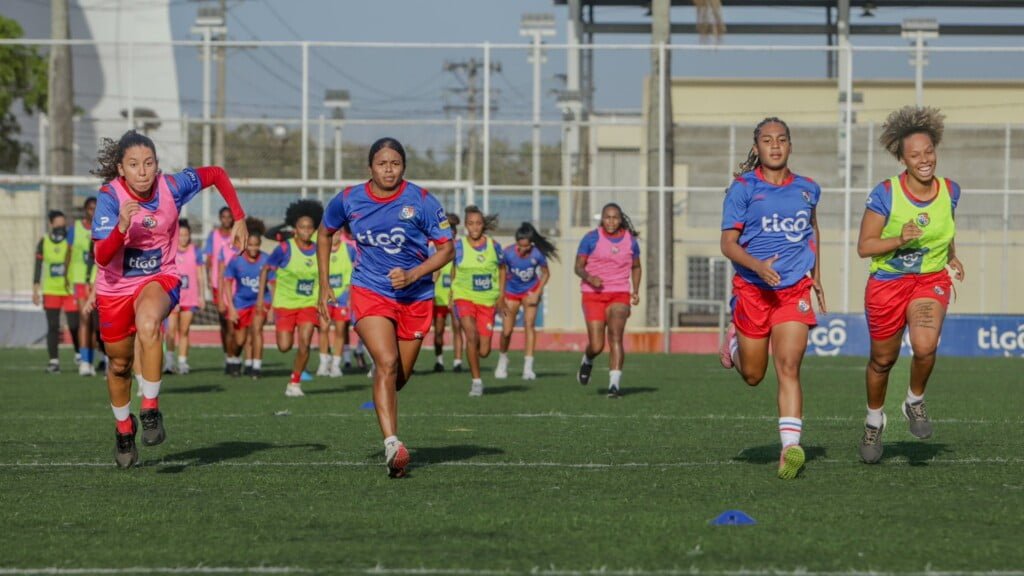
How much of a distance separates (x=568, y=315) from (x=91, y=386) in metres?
14.1

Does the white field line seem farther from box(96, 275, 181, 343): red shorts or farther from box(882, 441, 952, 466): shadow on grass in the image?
box(96, 275, 181, 343): red shorts

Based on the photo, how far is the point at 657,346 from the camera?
1181 inches

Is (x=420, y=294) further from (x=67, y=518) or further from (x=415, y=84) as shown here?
(x=415, y=84)

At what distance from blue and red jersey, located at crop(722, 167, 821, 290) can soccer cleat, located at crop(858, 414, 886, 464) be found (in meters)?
1.16

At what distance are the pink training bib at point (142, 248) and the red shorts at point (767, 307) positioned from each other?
367 cm

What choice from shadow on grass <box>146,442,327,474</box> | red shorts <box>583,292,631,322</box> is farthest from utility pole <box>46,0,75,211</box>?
shadow on grass <box>146,442,327,474</box>

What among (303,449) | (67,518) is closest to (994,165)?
(303,449)

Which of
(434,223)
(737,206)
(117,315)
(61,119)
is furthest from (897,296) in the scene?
(61,119)

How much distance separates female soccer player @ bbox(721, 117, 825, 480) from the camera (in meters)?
9.70

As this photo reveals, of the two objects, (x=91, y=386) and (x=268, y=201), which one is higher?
(x=268, y=201)

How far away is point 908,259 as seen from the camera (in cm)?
1019

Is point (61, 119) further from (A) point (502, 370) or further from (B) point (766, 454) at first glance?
(B) point (766, 454)

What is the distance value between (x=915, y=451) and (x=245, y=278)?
11.8 m

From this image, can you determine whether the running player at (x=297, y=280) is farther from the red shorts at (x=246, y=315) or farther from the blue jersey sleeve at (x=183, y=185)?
the blue jersey sleeve at (x=183, y=185)
